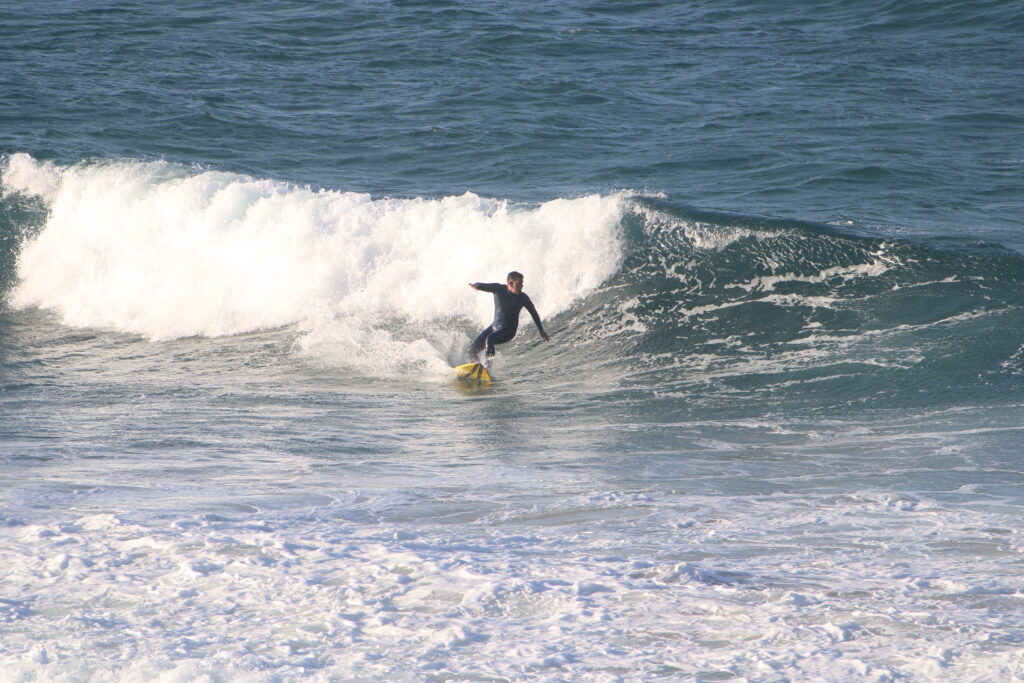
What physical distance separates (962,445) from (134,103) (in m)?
17.9

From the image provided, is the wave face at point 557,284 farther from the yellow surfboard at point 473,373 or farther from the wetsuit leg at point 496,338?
the wetsuit leg at point 496,338

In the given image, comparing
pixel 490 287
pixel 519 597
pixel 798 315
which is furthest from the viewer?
pixel 798 315

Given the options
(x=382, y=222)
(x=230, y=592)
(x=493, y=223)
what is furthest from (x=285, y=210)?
(x=230, y=592)

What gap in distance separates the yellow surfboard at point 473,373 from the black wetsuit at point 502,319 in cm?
29

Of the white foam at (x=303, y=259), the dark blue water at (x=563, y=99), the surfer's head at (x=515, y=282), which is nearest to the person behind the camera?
the surfer's head at (x=515, y=282)

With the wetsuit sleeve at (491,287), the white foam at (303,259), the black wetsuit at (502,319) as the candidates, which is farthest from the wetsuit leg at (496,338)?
the white foam at (303,259)

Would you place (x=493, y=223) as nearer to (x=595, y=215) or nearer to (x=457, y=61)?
(x=595, y=215)

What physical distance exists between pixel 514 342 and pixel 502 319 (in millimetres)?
1226

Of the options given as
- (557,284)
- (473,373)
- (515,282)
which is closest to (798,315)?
(557,284)

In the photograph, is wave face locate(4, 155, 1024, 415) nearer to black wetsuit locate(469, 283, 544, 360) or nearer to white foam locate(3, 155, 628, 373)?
white foam locate(3, 155, 628, 373)

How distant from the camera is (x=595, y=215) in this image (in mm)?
13266

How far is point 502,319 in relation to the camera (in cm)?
1106

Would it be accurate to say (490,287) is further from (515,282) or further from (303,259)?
(303,259)

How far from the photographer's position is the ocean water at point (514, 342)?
4410 millimetres
